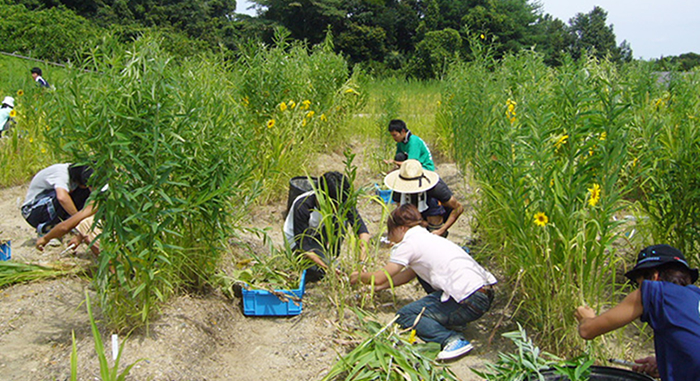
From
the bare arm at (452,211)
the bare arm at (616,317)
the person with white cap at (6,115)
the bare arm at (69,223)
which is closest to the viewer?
the bare arm at (616,317)

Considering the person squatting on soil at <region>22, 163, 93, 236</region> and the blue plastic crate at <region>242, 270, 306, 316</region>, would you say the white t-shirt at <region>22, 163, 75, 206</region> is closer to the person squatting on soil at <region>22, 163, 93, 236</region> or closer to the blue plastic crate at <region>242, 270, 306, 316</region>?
the person squatting on soil at <region>22, 163, 93, 236</region>

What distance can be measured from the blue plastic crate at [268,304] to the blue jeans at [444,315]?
725mm

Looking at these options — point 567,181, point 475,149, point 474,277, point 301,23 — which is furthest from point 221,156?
point 301,23

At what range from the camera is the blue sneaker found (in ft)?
10.3

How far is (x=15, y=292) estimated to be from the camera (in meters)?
3.68

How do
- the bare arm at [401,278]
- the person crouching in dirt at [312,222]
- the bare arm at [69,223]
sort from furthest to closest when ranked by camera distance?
the person crouching in dirt at [312,222] → the bare arm at [69,223] → the bare arm at [401,278]

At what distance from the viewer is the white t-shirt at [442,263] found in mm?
3264

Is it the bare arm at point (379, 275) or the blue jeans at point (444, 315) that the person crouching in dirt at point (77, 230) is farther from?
the blue jeans at point (444, 315)

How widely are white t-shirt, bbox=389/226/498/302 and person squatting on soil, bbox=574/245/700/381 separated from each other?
917 mm

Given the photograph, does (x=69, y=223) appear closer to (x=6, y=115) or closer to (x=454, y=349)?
(x=454, y=349)

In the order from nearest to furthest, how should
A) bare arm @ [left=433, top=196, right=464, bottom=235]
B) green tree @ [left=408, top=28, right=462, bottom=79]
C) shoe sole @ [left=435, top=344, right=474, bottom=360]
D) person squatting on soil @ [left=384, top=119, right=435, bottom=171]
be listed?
shoe sole @ [left=435, top=344, right=474, bottom=360]
bare arm @ [left=433, top=196, right=464, bottom=235]
person squatting on soil @ [left=384, top=119, right=435, bottom=171]
green tree @ [left=408, top=28, right=462, bottom=79]

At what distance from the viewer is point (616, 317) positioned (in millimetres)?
2312

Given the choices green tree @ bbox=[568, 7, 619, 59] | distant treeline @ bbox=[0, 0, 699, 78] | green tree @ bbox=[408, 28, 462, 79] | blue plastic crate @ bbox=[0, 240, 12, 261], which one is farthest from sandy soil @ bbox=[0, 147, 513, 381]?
green tree @ bbox=[568, 7, 619, 59]

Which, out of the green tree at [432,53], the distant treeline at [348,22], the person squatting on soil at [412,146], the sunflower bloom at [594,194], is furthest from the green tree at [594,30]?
the sunflower bloom at [594,194]
